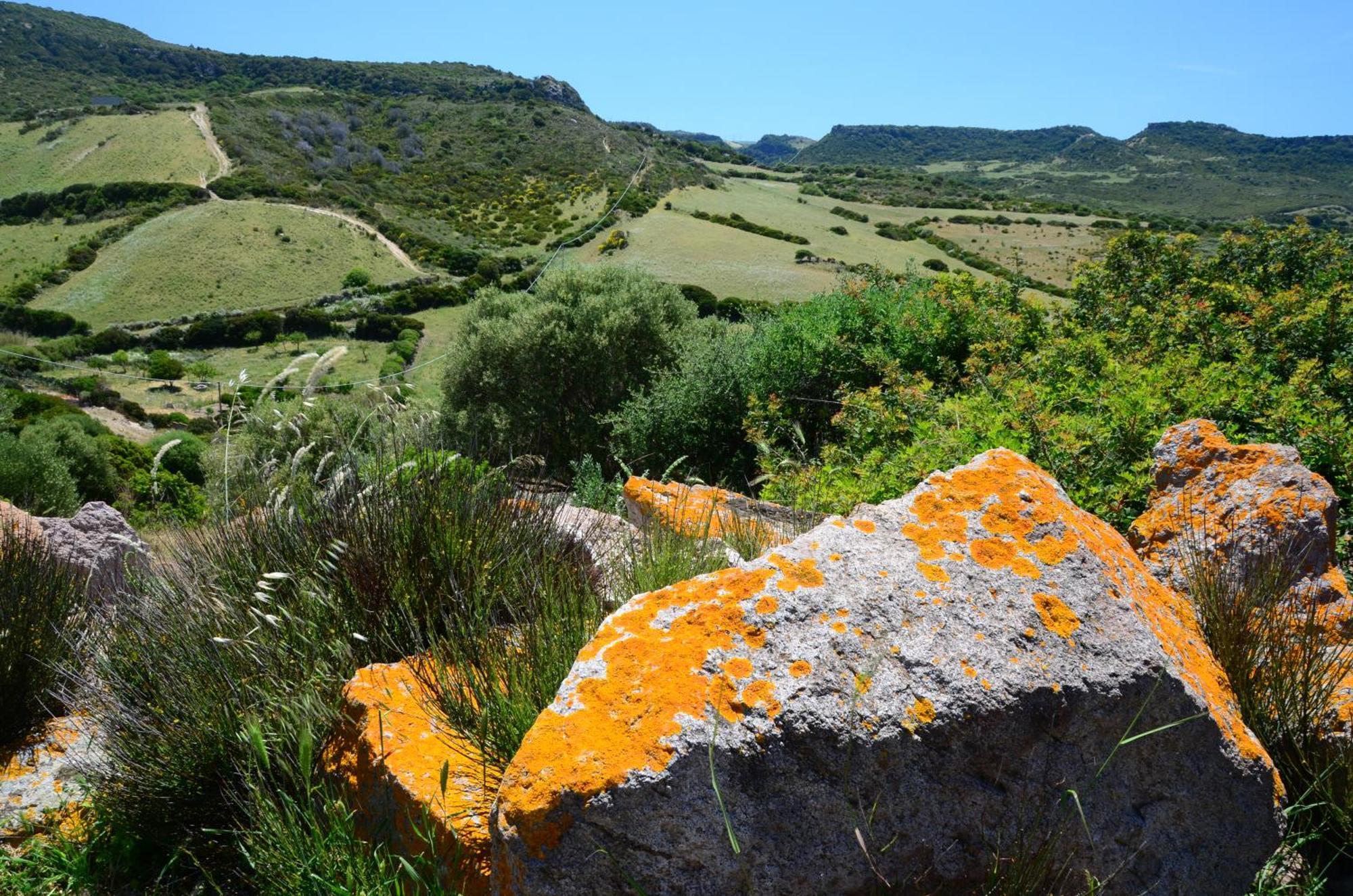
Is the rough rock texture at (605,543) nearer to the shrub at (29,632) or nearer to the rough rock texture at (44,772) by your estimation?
the rough rock texture at (44,772)

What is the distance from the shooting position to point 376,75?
A: 10294 centimetres

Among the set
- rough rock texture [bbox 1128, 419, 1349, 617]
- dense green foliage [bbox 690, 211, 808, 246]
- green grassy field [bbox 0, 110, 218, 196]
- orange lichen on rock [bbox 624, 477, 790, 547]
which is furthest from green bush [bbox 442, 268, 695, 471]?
green grassy field [bbox 0, 110, 218, 196]

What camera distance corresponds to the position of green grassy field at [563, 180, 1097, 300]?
1220 inches

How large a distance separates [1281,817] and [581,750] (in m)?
1.89

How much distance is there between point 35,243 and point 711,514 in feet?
243

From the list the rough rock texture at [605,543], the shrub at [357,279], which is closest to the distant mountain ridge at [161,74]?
the shrub at [357,279]

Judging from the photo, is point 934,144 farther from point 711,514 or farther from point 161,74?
point 711,514

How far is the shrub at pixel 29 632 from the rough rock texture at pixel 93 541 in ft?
1.37

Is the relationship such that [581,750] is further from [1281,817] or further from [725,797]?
[1281,817]

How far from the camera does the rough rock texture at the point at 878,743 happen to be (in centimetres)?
182

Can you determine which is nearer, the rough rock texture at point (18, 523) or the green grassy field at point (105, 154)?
the rough rock texture at point (18, 523)

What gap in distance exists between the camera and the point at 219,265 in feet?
173

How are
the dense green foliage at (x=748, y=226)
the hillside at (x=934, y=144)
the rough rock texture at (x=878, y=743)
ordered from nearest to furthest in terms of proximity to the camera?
the rough rock texture at (x=878, y=743), the dense green foliage at (x=748, y=226), the hillside at (x=934, y=144)

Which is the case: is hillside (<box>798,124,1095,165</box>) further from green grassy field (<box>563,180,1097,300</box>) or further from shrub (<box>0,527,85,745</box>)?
shrub (<box>0,527,85,745</box>)
